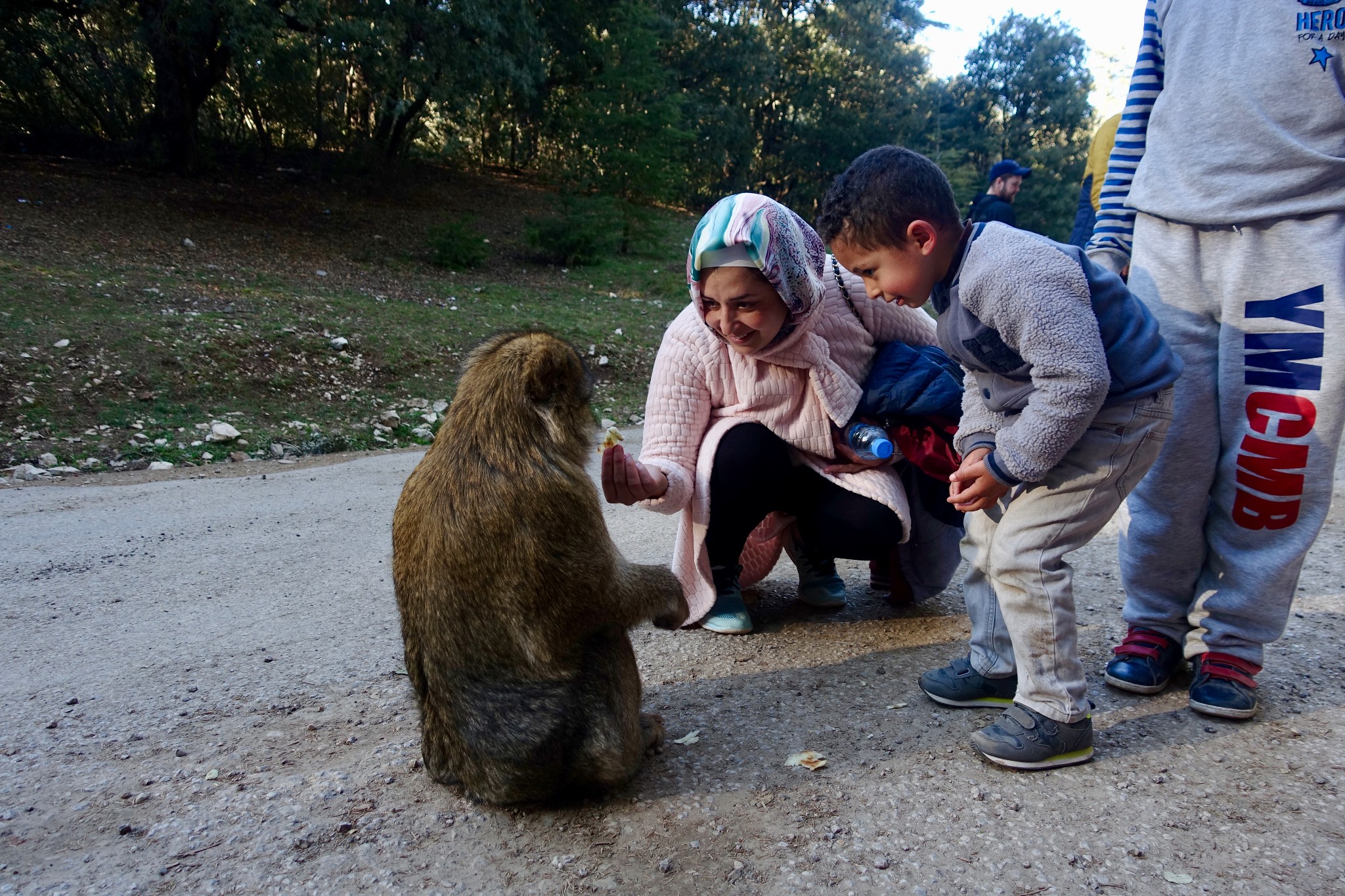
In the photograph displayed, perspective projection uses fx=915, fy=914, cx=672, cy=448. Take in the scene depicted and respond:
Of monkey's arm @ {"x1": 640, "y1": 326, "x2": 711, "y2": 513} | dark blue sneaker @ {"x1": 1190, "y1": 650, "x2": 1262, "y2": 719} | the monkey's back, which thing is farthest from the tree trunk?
dark blue sneaker @ {"x1": 1190, "y1": 650, "x2": 1262, "y2": 719}

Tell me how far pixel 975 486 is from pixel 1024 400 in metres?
0.25

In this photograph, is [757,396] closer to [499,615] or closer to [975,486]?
[975,486]

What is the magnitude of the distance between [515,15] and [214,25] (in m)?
3.71

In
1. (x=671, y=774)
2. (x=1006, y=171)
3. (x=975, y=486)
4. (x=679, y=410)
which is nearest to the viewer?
(x=975, y=486)

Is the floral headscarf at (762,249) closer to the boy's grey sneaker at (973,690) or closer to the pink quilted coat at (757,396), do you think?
the pink quilted coat at (757,396)

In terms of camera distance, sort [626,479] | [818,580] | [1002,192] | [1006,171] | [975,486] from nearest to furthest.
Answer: [975,486] → [626,479] → [818,580] → [1006,171] → [1002,192]

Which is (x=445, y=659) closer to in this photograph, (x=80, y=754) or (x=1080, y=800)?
(x=80, y=754)

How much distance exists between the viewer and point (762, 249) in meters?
2.58

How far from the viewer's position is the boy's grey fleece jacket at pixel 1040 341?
205cm

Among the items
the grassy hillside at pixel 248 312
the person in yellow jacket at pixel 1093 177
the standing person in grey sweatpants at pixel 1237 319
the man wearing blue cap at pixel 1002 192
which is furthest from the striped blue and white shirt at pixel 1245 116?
the man wearing blue cap at pixel 1002 192

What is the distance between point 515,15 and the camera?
12242 mm

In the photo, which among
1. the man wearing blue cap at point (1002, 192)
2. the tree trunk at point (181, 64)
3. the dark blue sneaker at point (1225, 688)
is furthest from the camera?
the tree trunk at point (181, 64)

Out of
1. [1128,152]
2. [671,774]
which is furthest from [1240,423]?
[671,774]

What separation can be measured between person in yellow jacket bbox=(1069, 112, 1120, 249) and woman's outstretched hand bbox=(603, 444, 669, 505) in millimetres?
3453
